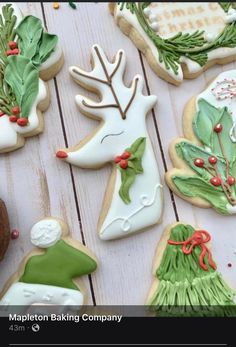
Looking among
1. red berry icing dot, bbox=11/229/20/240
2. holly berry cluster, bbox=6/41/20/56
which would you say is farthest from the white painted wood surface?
holly berry cluster, bbox=6/41/20/56

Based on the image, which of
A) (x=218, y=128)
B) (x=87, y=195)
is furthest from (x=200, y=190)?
(x=87, y=195)

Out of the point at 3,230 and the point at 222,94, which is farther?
the point at 222,94

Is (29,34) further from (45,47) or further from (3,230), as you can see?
(3,230)

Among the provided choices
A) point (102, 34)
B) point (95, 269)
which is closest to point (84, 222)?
point (95, 269)

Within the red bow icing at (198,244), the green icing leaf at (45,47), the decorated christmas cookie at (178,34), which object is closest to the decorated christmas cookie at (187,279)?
the red bow icing at (198,244)

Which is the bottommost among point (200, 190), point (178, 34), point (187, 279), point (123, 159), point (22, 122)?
point (187, 279)

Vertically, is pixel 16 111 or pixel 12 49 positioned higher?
pixel 12 49

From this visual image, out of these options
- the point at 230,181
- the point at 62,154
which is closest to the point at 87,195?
the point at 62,154

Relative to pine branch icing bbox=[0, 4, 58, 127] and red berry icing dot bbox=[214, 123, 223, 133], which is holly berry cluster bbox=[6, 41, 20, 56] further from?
red berry icing dot bbox=[214, 123, 223, 133]
